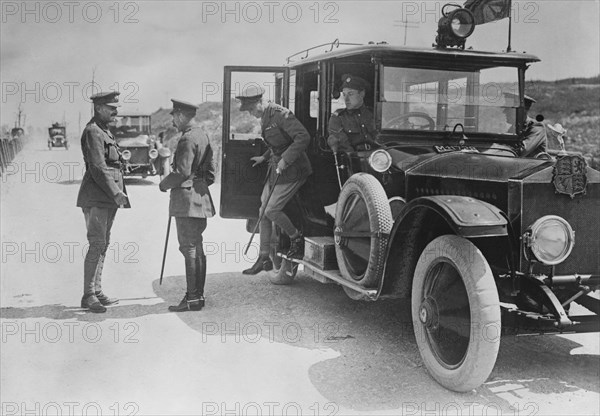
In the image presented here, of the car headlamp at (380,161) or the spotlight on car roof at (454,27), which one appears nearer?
the car headlamp at (380,161)

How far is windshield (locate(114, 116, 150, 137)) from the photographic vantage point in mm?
16594

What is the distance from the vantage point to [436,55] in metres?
4.80

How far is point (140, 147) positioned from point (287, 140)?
35.3ft

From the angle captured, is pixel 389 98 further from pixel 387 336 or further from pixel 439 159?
pixel 387 336

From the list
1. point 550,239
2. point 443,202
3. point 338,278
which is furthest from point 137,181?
point 550,239

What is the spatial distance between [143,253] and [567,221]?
4.74m

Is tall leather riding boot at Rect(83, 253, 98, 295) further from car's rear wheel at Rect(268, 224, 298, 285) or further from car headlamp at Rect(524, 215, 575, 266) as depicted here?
car headlamp at Rect(524, 215, 575, 266)

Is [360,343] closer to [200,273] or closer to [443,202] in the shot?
[443,202]

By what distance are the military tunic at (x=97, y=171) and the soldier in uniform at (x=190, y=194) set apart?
41 cm

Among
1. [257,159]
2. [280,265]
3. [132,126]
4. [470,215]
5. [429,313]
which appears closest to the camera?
[470,215]

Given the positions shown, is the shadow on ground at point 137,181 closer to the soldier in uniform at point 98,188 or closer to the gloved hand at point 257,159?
the gloved hand at point 257,159

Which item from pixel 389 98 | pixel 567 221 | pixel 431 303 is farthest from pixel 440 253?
pixel 389 98

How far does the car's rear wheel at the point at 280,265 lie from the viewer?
6031 mm

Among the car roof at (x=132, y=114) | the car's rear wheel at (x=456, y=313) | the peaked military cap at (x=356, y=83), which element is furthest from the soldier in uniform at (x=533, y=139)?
the car roof at (x=132, y=114)
